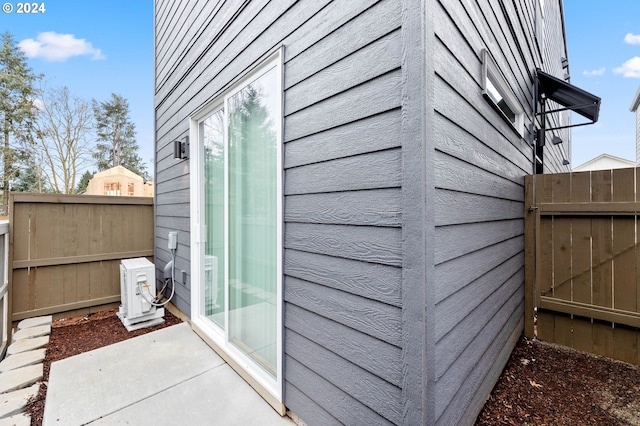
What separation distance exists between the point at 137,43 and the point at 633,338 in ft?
53.3

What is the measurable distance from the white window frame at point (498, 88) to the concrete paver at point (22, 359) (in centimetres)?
400

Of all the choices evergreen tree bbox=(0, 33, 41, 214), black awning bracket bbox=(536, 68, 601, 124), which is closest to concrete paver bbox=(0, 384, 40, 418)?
black awning bracket bbox=(536, 68, 601, 124)

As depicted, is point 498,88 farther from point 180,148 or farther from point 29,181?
point 29,181

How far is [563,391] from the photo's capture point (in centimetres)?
198

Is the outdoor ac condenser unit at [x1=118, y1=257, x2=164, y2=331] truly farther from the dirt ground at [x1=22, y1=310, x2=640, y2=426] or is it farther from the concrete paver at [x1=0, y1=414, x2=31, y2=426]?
the concrete paver at [x1=0, y1=414, x2=31, y2=426]

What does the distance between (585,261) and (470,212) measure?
196 cm

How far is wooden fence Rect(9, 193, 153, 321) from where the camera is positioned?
10.2ft

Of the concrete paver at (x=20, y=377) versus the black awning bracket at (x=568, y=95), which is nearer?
the concrete paver at (x=20, y=377)

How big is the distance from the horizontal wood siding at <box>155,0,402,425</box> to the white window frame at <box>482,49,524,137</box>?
94 centimetres

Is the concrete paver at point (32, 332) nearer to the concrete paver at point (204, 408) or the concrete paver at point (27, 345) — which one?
the concrete paver at point (27, 345)

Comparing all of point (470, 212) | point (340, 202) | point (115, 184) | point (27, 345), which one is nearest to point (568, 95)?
point (470, 212)

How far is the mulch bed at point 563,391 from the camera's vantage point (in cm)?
172

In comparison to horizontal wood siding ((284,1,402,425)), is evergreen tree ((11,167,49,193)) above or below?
above
